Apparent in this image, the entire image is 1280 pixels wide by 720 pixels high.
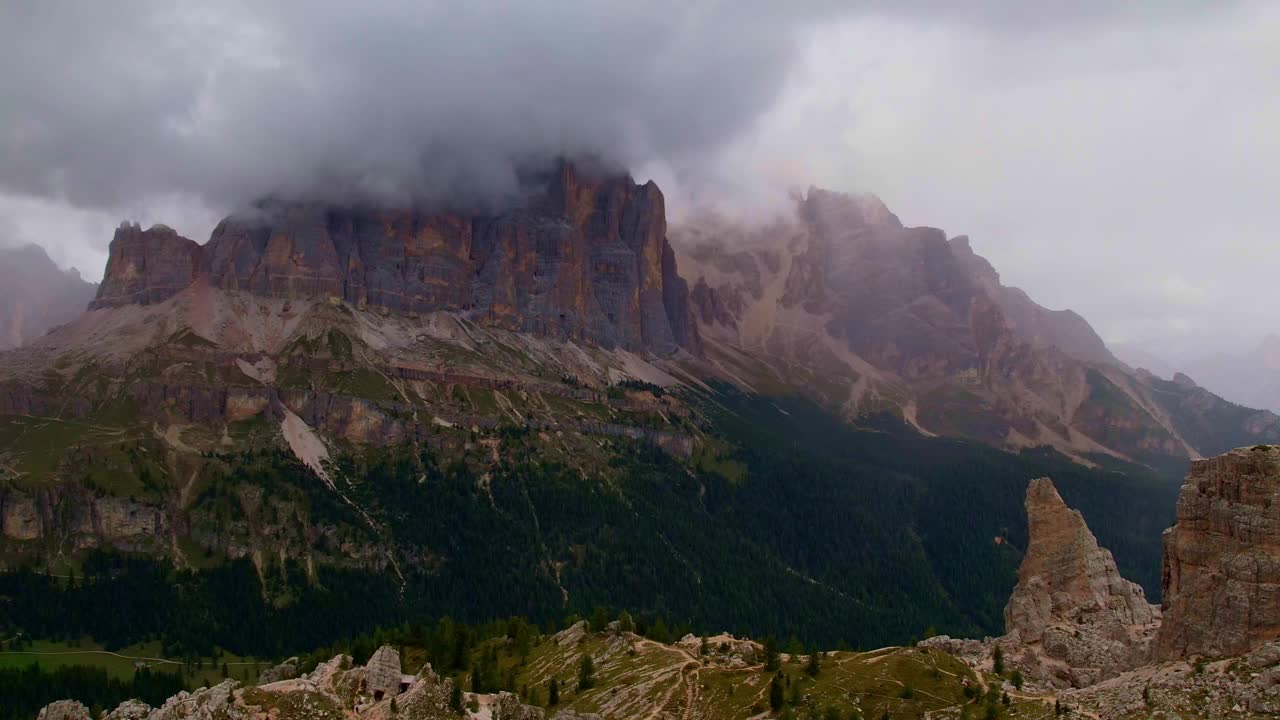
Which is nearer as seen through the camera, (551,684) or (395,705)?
(395,705)

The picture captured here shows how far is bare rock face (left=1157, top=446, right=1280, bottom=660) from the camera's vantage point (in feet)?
305

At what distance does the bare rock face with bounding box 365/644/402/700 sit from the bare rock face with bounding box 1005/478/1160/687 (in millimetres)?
67443

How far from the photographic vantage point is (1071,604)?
419 feet

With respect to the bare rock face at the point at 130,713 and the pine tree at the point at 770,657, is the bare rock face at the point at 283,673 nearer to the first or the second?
the bare rock face at the point at 130,713

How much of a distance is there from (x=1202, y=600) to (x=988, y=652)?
1242 inches

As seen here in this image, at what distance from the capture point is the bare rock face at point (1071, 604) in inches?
4614

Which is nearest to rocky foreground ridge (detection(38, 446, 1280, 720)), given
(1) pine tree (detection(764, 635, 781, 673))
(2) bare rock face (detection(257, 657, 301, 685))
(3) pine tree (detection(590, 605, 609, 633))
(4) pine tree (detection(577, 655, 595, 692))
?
(4) pine tree (detection(577, 655, 595, 692))

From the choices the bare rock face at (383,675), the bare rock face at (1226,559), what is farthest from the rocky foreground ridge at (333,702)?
the bare rock face at (1226,559)

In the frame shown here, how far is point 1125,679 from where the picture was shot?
324 feet

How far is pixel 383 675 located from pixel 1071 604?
77352 mm

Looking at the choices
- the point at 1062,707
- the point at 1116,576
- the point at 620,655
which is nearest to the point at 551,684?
the point at 620,655

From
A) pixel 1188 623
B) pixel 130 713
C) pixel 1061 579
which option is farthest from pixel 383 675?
pixel 1061 579

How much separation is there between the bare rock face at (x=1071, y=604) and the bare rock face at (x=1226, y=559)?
1429cm

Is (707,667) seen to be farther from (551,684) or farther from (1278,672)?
(1278,672)
